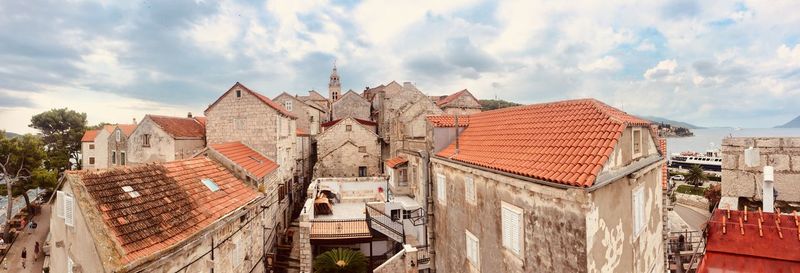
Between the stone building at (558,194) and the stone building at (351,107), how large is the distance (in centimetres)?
3443

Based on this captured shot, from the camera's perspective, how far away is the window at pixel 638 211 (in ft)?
31.6

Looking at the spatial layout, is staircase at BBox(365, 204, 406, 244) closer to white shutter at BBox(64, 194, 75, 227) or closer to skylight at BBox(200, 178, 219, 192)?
skylight at BBox(200, 178, 219, 192)

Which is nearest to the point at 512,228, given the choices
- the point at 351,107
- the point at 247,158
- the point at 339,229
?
the point at 339,229

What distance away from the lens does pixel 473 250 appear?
1220cm

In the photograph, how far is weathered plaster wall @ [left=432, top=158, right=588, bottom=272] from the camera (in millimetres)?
7590

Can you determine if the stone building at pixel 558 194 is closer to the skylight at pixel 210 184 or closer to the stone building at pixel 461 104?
the skylight at pixel 210 184

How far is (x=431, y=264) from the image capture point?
656 inches

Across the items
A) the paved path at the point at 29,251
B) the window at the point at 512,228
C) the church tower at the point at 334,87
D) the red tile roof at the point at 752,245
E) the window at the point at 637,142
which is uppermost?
the church tower at the point at 334,87

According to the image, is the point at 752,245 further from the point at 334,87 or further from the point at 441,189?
the point at 334,87

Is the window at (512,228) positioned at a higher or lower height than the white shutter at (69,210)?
lower

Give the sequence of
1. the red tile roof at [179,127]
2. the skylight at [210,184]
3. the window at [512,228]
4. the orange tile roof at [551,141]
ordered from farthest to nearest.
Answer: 1. the red tile roof at [179,127]
2. the skylight at [210,184]
3. the window at [512,228]
4. the orange tile roof at [551,141]

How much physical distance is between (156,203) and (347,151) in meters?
23.2

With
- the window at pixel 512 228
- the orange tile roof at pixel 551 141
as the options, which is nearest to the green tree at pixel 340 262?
the orange tile roof at pixel 551 141

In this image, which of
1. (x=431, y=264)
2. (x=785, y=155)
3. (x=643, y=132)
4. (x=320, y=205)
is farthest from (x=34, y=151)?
(x=785, y=155)
